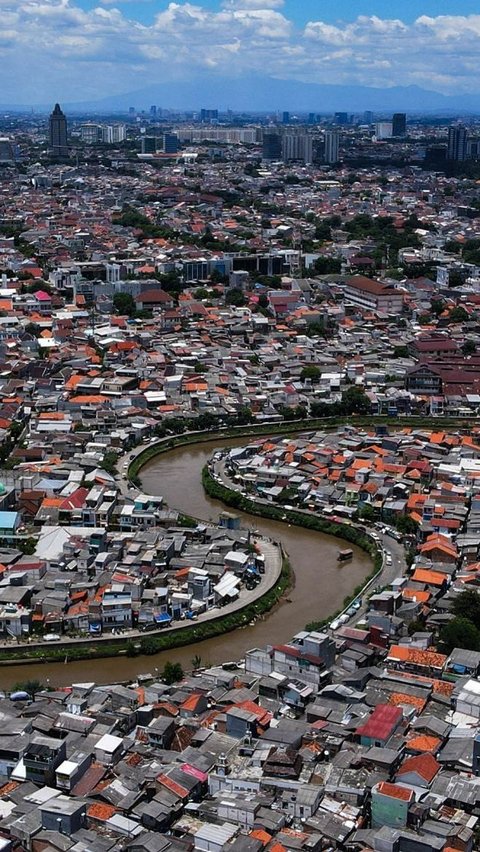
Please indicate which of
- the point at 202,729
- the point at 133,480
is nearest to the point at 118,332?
the point at 133,480

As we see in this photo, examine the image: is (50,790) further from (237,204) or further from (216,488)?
(237,204)

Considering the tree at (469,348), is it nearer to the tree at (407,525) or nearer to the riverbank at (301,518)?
the riverbank at (301,518)

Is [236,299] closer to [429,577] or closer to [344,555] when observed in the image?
[344,555]

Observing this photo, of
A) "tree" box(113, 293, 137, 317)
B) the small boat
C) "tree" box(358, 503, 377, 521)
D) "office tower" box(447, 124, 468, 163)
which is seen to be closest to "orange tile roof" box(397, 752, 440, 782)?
the small boat

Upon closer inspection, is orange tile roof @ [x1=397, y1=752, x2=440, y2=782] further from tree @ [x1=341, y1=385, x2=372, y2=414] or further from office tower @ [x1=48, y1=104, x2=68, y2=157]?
office tower @ [x1=48, y1=104, x2=68, y2=157]

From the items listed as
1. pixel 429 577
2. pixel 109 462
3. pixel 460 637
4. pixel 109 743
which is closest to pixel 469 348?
pixel 109 462
